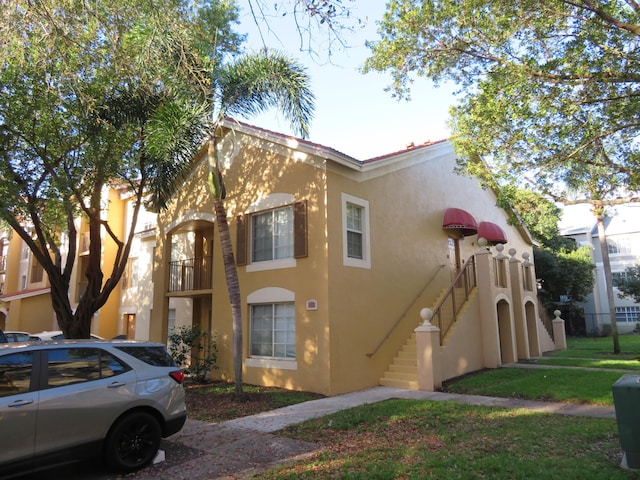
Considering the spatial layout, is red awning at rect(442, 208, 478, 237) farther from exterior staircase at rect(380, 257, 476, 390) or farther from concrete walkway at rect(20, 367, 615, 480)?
concrete walkway at rect(20, 367, 615, 480)

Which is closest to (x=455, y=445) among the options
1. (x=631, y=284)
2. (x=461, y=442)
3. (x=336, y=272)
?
(x=461, y=442)

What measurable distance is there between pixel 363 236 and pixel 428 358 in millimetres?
3529

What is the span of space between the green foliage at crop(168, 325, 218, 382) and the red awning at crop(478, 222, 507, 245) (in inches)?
421

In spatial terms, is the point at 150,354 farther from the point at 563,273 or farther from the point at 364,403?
the point at 563,273

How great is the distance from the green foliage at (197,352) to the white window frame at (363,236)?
478 centimetres

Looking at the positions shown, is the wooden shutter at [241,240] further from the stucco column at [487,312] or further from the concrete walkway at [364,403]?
the stucco column at [487,312]

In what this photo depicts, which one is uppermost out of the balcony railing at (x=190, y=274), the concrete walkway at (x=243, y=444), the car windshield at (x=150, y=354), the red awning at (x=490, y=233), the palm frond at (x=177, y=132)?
the palm frond at (x=177, y=132)

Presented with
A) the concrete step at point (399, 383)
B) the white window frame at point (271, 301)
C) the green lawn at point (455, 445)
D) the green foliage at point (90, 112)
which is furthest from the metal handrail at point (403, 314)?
the green foliage at point (90, 112)

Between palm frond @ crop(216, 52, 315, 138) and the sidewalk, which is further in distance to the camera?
palm frond @ crop(216, 52, 315, 138)

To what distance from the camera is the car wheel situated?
565cm

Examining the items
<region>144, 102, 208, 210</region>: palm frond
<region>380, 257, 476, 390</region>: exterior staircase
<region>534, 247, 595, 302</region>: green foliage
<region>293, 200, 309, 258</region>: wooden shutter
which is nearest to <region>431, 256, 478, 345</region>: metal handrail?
<region>380, 257, 476, 390</region>: exterior staircase

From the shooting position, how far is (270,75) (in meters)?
10.4

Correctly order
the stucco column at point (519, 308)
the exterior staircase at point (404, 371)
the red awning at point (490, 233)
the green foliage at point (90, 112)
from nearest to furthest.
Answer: the green foliage at point (90, 112), the exterior staircase at point (404, 371), the stucco column at point (519, 308), the red awning at point (490, 233)

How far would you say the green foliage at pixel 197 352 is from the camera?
13.0 m
